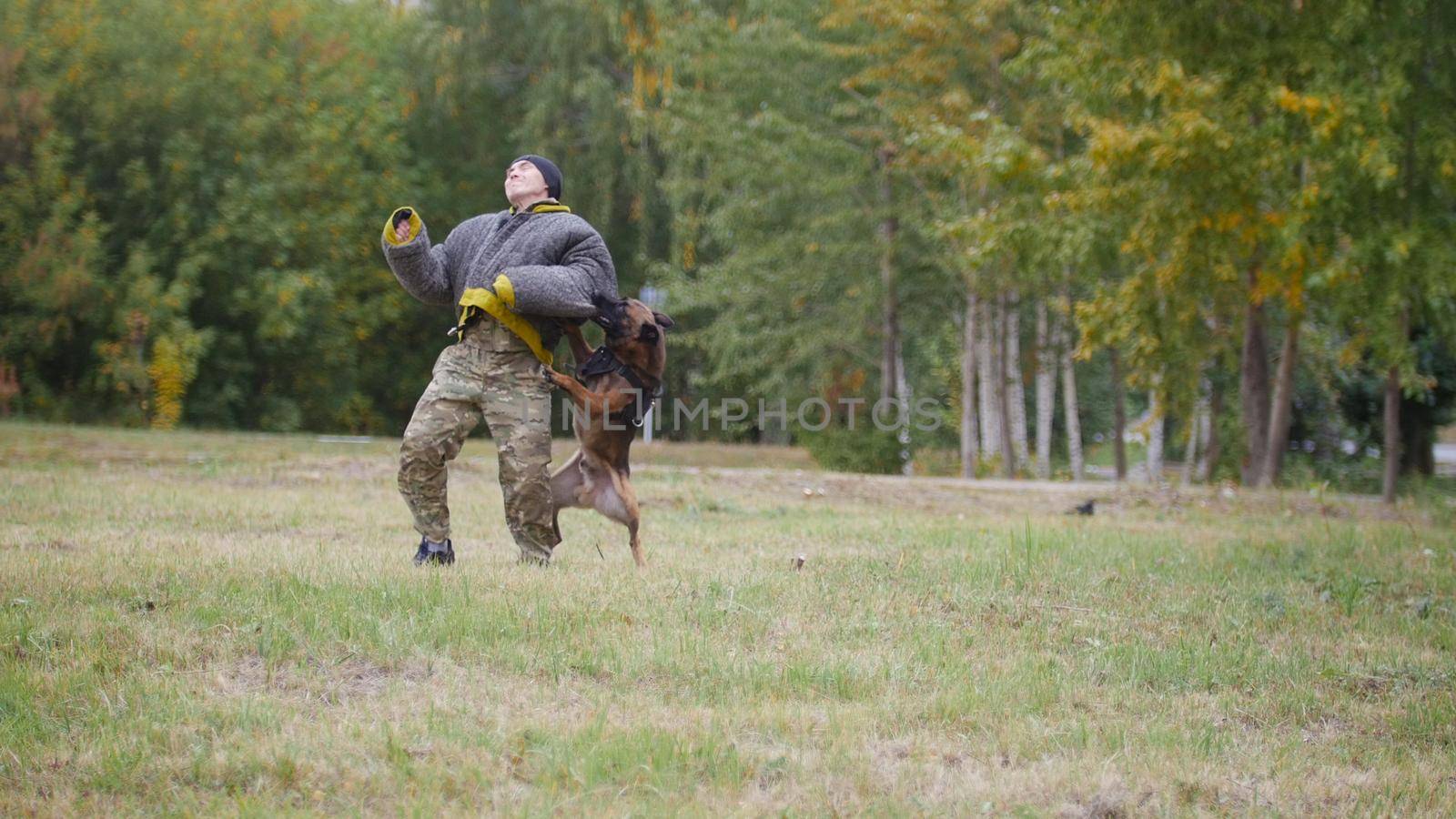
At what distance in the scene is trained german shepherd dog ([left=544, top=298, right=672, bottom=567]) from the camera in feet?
22.3

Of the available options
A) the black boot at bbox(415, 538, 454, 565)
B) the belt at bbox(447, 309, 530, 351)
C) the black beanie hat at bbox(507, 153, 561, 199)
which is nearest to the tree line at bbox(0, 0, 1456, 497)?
the black beanie hat at bbox(507, 153, 561, 199)

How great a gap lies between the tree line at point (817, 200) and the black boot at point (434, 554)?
861 centimetres

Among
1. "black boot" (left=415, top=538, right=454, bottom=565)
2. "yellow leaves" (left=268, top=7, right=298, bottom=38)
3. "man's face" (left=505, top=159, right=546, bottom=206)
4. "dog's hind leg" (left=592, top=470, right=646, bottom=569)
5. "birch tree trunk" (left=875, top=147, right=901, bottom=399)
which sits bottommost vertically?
"black boot" (left=415, top=538, right=454, bottom=565)

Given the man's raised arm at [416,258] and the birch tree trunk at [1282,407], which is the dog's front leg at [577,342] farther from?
the birch tree trunk at [1282,407]

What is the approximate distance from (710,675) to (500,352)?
2.53 meters

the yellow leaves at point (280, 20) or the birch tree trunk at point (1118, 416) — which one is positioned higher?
the yellow leaves at point (280, 20)

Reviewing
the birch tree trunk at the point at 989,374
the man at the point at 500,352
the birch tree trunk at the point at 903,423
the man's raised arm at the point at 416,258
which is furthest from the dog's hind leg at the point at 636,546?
the birch tree trunk at the point at 903,423

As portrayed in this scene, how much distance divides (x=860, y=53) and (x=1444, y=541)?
1177cm

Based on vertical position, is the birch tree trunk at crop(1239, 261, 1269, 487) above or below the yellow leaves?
below

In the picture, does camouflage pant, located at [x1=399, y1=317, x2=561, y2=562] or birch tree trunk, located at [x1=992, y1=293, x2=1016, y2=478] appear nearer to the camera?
camouflage pant, located at [x1=399, y1=317, x2=561, y2=562]

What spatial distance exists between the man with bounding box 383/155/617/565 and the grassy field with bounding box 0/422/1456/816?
0.40 meters

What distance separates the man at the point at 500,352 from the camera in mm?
6578

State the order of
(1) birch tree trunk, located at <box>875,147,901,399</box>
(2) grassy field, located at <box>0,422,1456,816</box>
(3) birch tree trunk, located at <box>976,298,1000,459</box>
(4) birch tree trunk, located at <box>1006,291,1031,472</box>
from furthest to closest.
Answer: (3) birch tree trunk, located at <box>976,298,1000,459</box> → (4) birch tree trunk, located at <box>1006,291,1031,472</box> → (1) birch tree trunk, located at <box>875,147,901,399</box> → (2) grassy field, located at <box>0,422,1456,816</box>

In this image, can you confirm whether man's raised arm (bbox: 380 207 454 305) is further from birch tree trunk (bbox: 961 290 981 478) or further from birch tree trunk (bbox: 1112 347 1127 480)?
birch tree trunk (bbox: 1112 347 1127 480)
